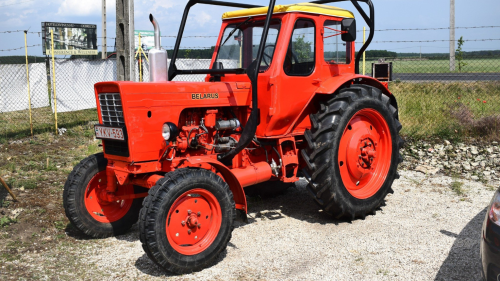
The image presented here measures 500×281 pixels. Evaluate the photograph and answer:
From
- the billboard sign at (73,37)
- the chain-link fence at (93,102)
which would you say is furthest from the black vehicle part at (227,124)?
the billboard sign at (73,37)

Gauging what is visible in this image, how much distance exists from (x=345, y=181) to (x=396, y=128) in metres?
0.98

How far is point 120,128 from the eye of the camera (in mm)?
4230

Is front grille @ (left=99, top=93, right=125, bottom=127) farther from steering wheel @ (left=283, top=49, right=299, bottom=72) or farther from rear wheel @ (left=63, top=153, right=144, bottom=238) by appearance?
steering wheel @ (left=283, top=49, right=299, bottom=72)

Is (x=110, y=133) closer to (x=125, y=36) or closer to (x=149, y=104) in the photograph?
(x=149, y=104)

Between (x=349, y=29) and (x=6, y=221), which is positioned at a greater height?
(x=349, y=29)

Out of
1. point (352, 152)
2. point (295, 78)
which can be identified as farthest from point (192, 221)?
point (352, 152)

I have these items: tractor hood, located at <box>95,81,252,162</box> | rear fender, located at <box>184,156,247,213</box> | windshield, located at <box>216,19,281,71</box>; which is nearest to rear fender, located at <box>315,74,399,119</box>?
windshield, located at <box>216,19,281,71</box>

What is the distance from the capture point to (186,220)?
159 inches

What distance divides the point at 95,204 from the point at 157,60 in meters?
1.60

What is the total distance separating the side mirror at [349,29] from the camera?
5223 millimetres

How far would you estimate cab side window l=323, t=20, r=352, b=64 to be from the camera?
529 cm

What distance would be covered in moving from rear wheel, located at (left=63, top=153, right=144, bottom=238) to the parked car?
3224 mm

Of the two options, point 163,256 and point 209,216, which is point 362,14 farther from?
point 163,256

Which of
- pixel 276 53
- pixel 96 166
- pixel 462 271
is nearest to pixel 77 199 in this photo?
pixel 96 166
